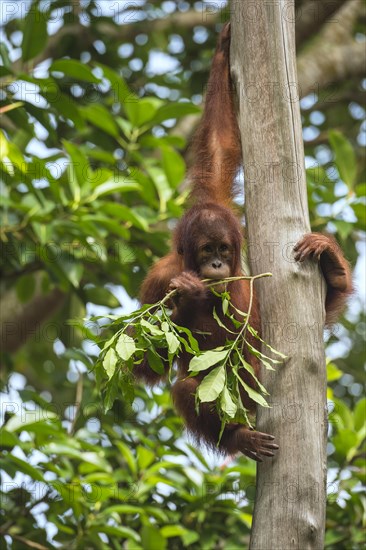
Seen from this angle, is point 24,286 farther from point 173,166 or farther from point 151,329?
point 151,329

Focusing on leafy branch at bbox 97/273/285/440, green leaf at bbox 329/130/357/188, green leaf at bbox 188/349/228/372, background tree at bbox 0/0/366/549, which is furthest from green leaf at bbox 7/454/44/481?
green leaf at bbox 329/130/357/188

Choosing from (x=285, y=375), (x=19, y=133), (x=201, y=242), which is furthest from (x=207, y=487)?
(x=19, y=133)

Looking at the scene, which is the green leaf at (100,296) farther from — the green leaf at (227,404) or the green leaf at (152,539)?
the green leaf at (227,404)

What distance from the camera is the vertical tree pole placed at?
8.88 feet

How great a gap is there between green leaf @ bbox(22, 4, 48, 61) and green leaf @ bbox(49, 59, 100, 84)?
171 mm

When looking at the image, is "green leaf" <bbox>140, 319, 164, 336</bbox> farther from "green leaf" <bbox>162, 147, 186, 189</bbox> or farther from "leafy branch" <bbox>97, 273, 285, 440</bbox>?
"green leaf" <bbox>162, 147, 186, 189</bbox>

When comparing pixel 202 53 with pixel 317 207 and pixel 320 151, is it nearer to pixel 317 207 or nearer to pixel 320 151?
pixel 320 151

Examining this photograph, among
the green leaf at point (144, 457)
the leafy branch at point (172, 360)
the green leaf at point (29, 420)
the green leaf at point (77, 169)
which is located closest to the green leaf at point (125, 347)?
the leafy branch at point (172, 360)

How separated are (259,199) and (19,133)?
2768mm

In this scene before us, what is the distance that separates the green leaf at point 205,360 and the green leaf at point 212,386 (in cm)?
4

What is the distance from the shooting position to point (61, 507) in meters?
4.24

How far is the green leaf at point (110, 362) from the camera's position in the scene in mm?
2684

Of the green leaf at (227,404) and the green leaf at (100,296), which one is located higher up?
the green leaf at (100,296)

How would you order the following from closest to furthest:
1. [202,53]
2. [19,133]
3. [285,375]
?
[285,375] → [19,133] → [202,53]
